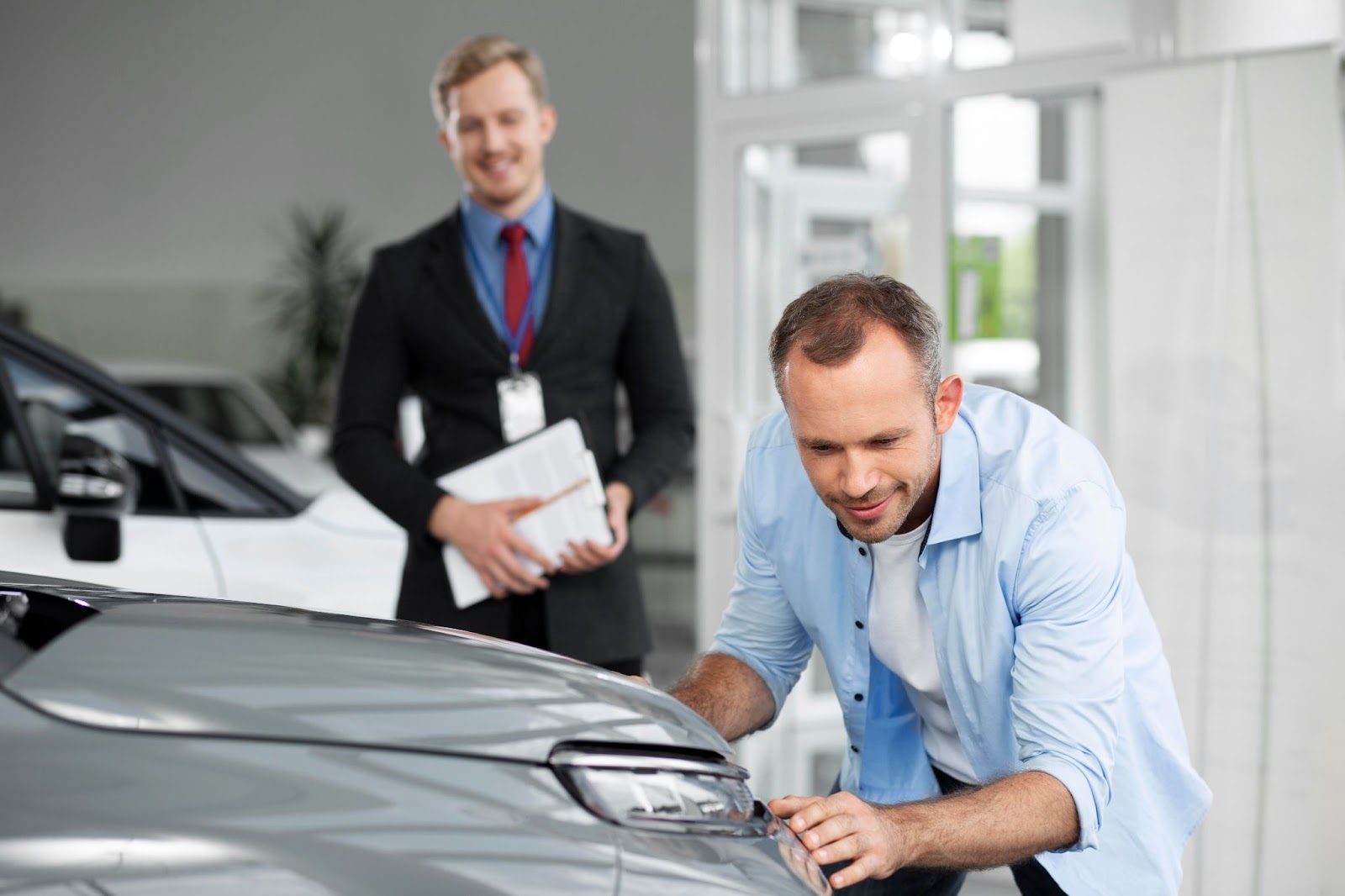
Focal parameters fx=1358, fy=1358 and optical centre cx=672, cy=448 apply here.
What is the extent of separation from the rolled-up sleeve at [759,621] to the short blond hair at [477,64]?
0.85 meters

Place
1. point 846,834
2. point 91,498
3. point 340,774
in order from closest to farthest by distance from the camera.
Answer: point 340,774 < point 846,834 < point 91,498

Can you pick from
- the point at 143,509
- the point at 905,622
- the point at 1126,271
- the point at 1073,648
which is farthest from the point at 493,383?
the point at 1126,271

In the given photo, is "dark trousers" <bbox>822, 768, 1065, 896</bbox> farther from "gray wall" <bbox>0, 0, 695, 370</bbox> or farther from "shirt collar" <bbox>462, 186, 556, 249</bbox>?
"gray wall" <bbox>0, 0, 695, 370</bbox>

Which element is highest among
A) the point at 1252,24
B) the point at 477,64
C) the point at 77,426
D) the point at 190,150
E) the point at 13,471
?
the point at 190,150

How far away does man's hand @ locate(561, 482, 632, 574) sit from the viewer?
2230mm

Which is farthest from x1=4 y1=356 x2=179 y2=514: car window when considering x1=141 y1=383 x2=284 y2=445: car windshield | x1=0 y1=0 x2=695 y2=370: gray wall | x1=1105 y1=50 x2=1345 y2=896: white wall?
x1=0 y1=0 x2=695 y2=370: gray wall

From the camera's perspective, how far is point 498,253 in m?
2.37

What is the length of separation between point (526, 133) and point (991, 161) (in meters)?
2.84

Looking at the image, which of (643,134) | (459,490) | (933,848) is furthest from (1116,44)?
(643,134)

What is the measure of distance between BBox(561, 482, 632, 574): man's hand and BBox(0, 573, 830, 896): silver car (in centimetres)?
97

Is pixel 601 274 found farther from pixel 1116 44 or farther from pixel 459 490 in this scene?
pixel 1116 44

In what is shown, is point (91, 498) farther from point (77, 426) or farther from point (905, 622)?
point (905, 622)

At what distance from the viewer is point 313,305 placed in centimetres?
1102

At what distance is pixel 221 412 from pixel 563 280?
235 inches
